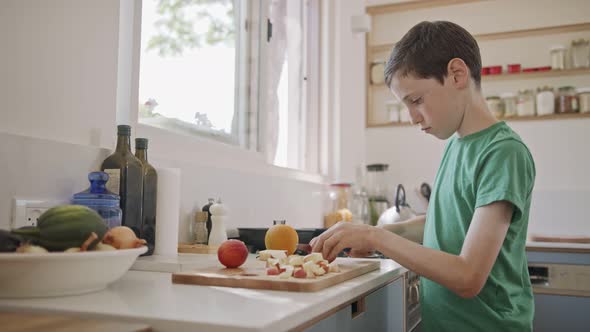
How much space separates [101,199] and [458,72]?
81 cm

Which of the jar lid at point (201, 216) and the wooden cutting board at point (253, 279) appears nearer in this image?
the wooden cutting board at point (253, 279)

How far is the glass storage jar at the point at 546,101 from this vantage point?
315 centimetres

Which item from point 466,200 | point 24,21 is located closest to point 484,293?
point 466,200

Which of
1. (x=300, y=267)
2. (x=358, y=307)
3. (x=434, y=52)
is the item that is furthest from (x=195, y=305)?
(x=434, y=52)

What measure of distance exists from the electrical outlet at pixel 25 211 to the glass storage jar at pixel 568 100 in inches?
117

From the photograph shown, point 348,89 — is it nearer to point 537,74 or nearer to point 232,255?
point 537,74

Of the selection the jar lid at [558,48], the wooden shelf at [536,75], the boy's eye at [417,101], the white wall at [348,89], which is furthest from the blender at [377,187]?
the boy's eye at [417,101]

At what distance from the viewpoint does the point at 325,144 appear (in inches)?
117

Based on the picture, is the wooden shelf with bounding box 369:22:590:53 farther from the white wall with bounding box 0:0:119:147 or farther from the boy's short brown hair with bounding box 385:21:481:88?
the white wall with bounding box 0:0:119:147

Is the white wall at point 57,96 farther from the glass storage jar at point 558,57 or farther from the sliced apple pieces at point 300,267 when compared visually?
the glass storage jar at point 558,57

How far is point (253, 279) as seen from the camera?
0.86 meters

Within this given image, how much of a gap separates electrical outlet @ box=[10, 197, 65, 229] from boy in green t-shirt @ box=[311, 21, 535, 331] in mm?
556

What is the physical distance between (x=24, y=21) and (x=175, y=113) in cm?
74

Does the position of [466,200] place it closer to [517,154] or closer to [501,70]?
[517,154]
